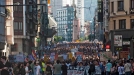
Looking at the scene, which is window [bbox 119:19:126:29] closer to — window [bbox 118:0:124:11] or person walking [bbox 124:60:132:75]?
window [bbox 118:0:124:11]

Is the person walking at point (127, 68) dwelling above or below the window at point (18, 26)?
below

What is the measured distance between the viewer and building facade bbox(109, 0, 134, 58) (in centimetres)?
5922

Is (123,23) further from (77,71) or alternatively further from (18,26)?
(77,71)

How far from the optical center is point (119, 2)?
62156mm

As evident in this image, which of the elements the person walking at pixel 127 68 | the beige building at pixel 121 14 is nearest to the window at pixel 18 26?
the beige building at pixel 121 14

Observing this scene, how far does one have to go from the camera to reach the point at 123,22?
61.1 meters

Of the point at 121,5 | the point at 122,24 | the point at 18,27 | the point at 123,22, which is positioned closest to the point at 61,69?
the point at 123,22

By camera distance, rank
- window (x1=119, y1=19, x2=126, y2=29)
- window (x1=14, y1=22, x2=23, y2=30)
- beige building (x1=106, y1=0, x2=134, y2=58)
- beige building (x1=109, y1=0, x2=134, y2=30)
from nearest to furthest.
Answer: beige building (x1=106, y1=0, x2=134, y2=58) → beige building (x1=109, y1=0, x2=134, y2=30) → window (x1=119, y1=19, x2=126, y2=29) → window (x1=14, y1=22, x2=23, y2=30)

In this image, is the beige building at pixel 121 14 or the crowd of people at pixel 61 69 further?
the beige building at pixel 121 14

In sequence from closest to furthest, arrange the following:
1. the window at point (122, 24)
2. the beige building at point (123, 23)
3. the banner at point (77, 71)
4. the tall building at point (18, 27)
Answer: the banner at point (77, 71)
the beige building at point (123, 23)
the window at point (122, 24)
the tall building at point (18, 27)

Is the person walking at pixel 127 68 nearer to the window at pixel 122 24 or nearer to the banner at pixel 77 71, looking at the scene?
the banner at pixel 77 71

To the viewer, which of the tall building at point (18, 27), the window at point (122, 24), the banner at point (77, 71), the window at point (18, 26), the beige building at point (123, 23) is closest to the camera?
the banner at point (77, 71)

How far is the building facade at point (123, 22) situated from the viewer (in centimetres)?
5922

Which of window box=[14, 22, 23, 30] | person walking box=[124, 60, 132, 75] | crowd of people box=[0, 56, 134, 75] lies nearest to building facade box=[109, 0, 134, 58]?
window box=[14, 22, 23, 30]
